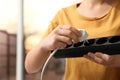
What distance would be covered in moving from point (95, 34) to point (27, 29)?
66 centimetres

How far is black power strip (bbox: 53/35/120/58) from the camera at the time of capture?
0.45 metres

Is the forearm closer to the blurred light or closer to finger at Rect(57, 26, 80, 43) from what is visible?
finger at Rect(57, 26, 80, 43)

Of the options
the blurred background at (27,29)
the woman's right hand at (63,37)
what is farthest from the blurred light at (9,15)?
the woman's right hand at (63,37)

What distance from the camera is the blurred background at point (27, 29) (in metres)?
1.13

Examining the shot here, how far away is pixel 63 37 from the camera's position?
1.67 ft

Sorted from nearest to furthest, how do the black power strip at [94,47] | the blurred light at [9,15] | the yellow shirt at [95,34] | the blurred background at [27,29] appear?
the black power strip at [94,47]
the yellow shirt at [95,34]
the blurred background at [27,29]
the blurred light at [9,15]

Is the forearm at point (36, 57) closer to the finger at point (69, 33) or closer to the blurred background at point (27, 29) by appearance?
the finger at point (69, 33)

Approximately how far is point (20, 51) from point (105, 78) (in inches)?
27.6

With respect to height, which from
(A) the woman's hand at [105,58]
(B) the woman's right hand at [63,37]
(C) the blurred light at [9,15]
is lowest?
(A) the woman's hand at [105,58]

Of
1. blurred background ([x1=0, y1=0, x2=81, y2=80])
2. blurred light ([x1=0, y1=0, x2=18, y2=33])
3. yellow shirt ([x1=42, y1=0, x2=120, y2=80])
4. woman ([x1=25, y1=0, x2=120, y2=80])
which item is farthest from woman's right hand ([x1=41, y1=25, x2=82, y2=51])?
blurred light ([x1=0, y1=0, x2=18, y2=33])

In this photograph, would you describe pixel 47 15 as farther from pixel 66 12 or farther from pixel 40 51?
pixel 40 51

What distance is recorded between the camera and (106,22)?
2.03 feet

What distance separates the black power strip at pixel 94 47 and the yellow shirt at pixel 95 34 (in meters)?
0.10

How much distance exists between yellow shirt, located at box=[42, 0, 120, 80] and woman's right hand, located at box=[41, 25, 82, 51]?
10 centimetres
